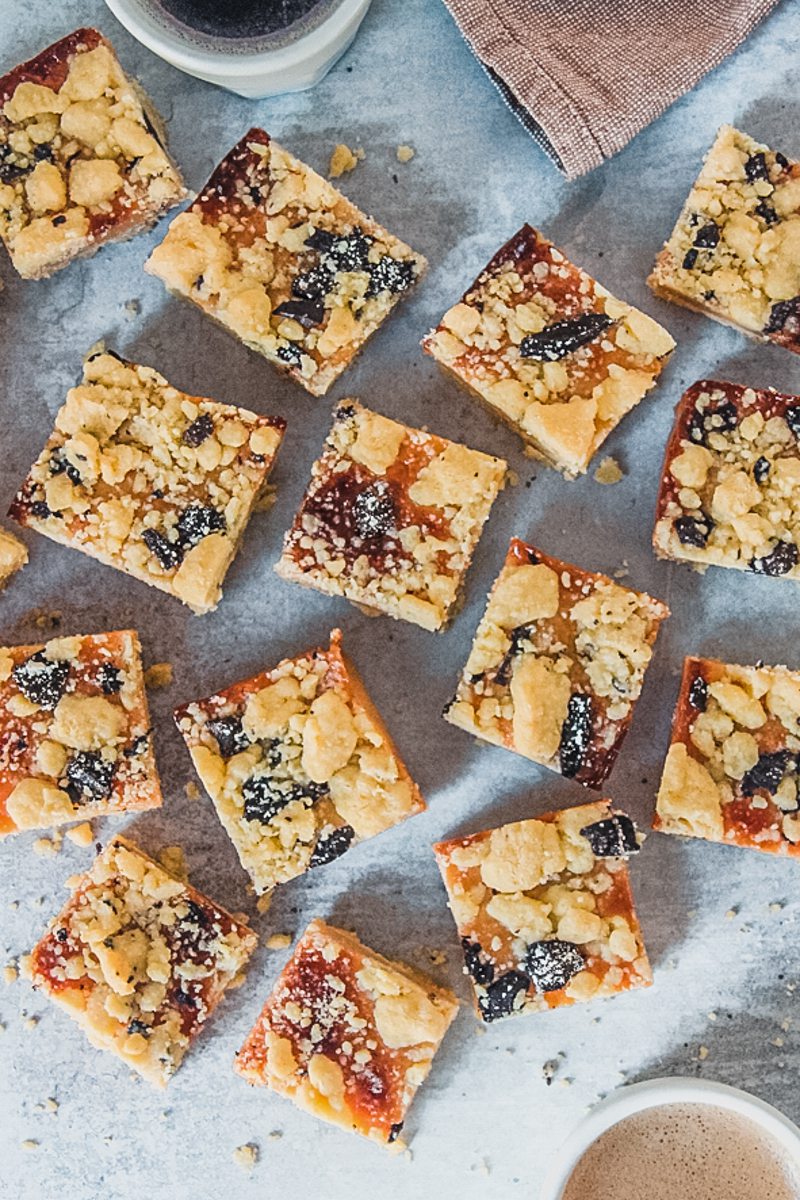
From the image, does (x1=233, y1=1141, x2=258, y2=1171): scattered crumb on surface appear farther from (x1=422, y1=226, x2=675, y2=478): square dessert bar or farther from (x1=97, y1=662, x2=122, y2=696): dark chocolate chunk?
(x1=422, y1=226, x2=675, y2=478): square dessert bar

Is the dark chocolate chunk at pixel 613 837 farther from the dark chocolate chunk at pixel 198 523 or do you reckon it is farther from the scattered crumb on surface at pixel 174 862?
the dark chocolate chunk at pixel 198 523

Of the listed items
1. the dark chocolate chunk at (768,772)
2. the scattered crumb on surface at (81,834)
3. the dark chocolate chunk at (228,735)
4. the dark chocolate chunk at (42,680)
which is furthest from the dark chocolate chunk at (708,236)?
the scattered crumb on surface at (81,834)

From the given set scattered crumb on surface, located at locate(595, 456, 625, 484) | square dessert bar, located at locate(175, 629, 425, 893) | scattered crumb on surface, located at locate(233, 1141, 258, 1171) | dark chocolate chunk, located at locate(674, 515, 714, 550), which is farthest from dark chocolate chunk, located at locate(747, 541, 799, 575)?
scattered crumb on surface, located at locate(233, 1141, 258, 1171)

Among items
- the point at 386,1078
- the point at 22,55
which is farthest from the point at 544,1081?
the point at 22,55

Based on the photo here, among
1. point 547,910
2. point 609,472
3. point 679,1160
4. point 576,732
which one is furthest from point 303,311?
point 679,1160

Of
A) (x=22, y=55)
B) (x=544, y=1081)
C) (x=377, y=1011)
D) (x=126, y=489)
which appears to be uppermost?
(x=22, y=55)

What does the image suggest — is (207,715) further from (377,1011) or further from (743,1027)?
(743,1027)
